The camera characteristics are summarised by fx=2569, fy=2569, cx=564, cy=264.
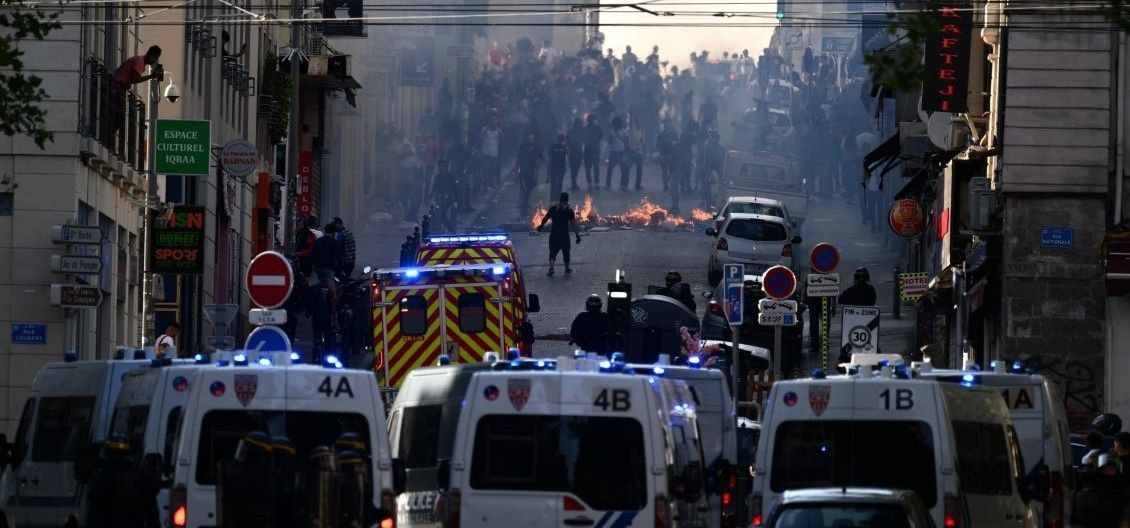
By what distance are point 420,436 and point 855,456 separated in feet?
Result: 13.1

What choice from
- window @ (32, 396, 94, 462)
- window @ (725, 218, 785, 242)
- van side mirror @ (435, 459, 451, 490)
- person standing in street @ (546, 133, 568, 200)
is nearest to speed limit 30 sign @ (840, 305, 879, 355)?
window @ (32, 396, 94, 462)

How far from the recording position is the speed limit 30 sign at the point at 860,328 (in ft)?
104

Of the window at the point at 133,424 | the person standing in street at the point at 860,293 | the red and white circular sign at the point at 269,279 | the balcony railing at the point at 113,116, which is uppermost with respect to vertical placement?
the balcony railing at the point at 113,116

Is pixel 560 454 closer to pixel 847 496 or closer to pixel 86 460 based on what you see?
pixel 847 496

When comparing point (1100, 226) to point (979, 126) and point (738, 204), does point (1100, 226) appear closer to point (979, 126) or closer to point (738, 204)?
point (979, 126)

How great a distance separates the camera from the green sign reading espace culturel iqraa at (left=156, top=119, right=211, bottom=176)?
3056cm

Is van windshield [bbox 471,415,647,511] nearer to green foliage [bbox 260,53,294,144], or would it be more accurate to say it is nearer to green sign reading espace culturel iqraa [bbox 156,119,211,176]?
green sign reading espace culturel iqraa [bbox 156,119,211,176]

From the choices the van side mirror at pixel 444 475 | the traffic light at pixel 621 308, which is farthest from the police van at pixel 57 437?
the traffic light at pixel 621 308

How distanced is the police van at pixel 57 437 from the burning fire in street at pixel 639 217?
42.8 metres

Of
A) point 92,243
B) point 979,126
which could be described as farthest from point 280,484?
point 979,126

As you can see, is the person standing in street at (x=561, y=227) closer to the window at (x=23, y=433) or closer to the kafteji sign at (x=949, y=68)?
the kafteji sign at (x=949, y=68)

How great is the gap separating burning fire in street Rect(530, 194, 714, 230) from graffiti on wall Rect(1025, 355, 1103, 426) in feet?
99.3

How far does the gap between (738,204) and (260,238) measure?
971 cm

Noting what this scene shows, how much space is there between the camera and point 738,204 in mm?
52406
